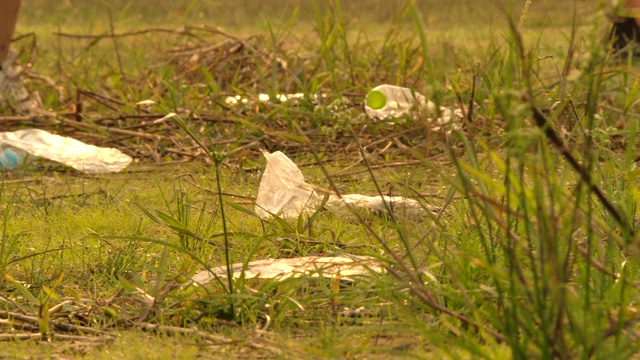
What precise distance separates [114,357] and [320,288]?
36cm

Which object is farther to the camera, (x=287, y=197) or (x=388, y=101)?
(x=388, y=101)

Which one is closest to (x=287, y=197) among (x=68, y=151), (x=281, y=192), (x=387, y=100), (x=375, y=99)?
(x=281, y=192)

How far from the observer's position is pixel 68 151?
3.24 m

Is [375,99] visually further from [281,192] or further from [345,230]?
[345,230]

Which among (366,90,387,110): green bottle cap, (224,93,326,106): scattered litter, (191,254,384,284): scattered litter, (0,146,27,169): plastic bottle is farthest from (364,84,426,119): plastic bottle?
(191,254,384,284): scattered litter

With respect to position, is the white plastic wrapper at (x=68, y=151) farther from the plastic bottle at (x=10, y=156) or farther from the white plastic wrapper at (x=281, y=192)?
the white plastic wrapper at (x=281, y=192)

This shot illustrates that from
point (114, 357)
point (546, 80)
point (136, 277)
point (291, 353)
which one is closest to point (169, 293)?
point (136, 277)

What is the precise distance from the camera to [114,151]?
3.27m

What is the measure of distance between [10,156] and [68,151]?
6.8 inches

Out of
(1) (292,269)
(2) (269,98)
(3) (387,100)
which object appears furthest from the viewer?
(2) (269,98)

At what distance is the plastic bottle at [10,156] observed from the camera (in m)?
3.17

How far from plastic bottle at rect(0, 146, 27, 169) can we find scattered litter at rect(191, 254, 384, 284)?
4.93 feet

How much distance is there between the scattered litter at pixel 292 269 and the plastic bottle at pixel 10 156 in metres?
1.50

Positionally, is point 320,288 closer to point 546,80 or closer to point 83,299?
point 83,299
